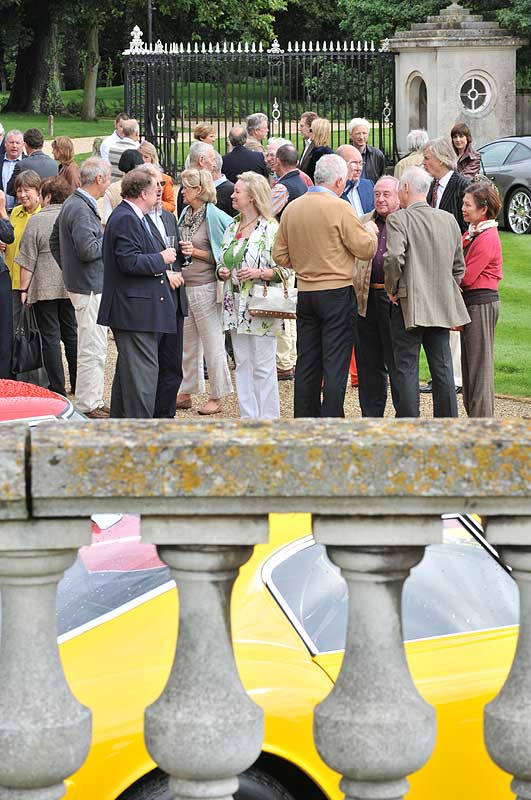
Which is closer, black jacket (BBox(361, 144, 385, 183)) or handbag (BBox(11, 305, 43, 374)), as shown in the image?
handbag (BBox(11, 305, 43, 374))

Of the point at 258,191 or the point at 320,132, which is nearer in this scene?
the point at 258,191

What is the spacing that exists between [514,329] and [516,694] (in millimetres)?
12888

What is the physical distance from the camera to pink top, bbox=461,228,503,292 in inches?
385

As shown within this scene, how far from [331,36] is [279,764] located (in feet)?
221

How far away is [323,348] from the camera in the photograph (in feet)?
32.3

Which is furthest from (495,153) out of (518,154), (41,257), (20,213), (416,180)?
(416,180)

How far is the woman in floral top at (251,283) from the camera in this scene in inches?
396

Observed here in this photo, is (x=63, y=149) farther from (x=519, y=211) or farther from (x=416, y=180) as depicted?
(x=519, y=211)

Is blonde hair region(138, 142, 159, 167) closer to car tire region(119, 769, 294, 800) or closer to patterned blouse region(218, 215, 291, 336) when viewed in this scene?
patterned blouse region(218, 215, 291, 336)

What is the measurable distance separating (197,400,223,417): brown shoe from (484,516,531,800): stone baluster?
898 cm

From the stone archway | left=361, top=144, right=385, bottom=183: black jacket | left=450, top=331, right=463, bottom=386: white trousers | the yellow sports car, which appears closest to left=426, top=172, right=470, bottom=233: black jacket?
left=450, top=331, right=463, bottom=386: white trousers

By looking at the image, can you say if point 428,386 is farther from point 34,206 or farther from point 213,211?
point 34,206

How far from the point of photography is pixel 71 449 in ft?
7.06

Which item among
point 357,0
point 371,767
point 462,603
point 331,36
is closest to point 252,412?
point 462,603
